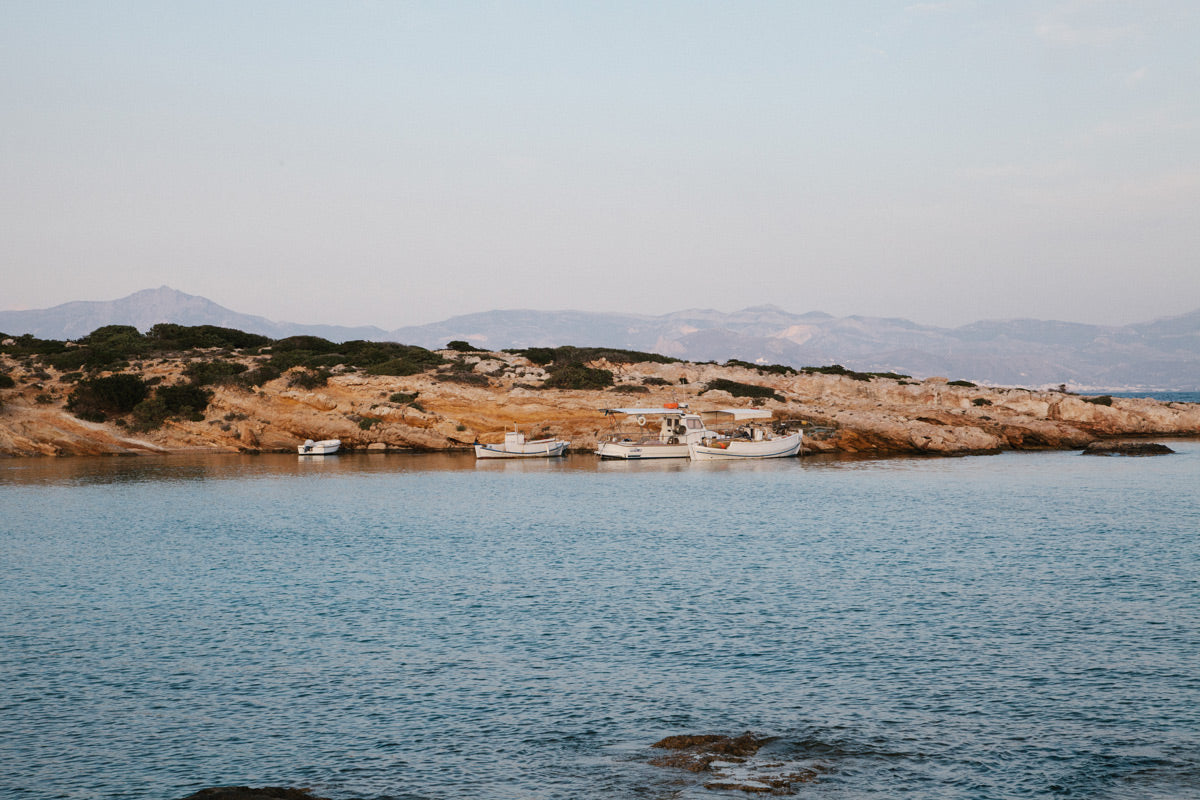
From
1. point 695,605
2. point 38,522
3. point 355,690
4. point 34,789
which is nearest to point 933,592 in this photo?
point 695,605

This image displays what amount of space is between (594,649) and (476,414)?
60547 mm

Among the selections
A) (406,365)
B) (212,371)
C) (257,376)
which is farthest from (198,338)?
(406,365)

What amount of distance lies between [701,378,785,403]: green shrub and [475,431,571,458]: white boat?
15.6 meters

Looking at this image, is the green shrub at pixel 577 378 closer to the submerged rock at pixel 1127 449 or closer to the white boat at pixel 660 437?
the white boat at pixel 660 437

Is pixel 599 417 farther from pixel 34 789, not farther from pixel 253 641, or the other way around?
Answer: pixel 34 789

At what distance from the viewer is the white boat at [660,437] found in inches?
2854

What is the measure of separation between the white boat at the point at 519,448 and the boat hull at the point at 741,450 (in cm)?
1085

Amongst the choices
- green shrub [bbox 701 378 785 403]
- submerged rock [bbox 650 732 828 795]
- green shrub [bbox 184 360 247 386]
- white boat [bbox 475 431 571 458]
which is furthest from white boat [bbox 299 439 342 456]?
submerged rock [bbox 650 732 828 795]

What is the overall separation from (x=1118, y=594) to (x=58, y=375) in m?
83.4

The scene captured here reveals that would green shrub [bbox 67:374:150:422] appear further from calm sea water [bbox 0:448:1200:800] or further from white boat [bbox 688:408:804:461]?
white boat [bbox 688:408:804:461]

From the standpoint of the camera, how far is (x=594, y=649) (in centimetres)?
2038

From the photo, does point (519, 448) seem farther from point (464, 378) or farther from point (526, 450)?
point (464, 378)

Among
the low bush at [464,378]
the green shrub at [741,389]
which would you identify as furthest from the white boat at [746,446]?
the low bush at [464,378]

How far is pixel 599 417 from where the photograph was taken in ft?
262
